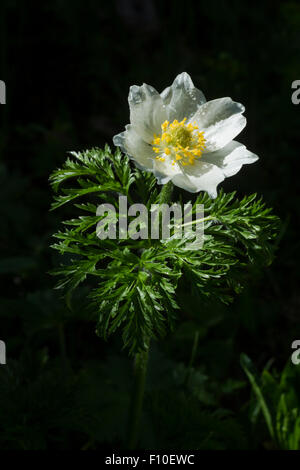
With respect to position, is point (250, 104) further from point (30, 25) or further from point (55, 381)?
A: point (55, 381)

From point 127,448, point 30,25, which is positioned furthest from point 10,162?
point 127,448

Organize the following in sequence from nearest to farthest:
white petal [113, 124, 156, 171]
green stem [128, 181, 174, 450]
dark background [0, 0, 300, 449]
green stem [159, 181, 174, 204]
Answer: white petal [113, 124, 156, 171] → green stem [159, 181, 174, 204] → green stem [128, 181, 174, 450] → dark background [0, 0, 300, 449]

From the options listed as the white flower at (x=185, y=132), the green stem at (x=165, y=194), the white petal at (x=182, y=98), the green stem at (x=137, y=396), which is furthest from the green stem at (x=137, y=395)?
the white petal at (x=182, y=98)

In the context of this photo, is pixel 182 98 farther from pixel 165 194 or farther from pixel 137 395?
pixel 137 395

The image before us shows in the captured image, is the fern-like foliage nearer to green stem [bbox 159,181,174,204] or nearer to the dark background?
green stem [bbox 159,181,174,204]

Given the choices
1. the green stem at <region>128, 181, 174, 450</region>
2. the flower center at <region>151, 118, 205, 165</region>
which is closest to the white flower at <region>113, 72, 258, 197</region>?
the flower center at <region>151, 118, 205, 165</region>

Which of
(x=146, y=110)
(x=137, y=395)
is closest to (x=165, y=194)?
(x=146, y=110)
